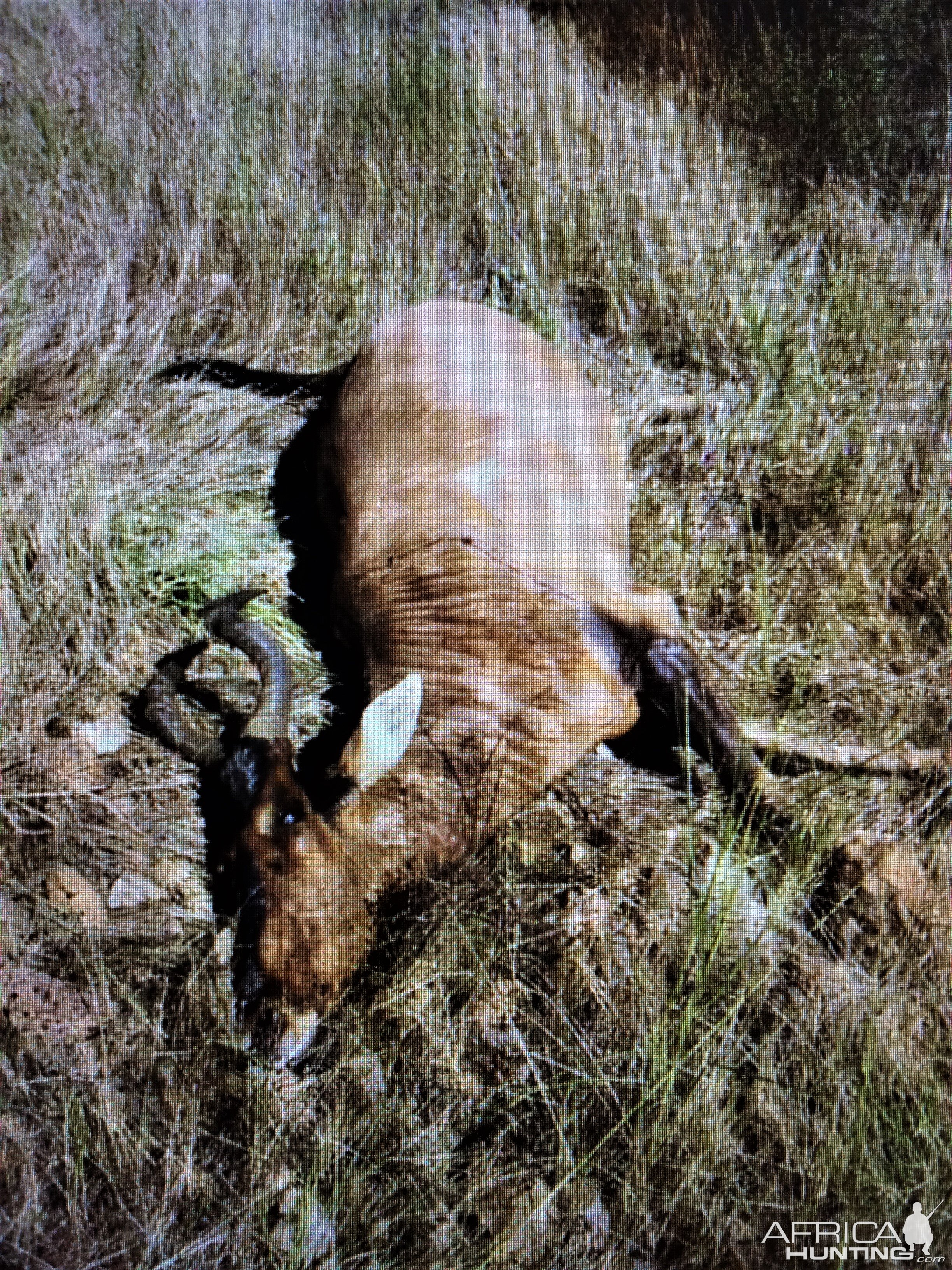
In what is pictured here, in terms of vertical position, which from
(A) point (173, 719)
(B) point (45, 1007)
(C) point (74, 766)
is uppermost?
(A) point (173, 719)

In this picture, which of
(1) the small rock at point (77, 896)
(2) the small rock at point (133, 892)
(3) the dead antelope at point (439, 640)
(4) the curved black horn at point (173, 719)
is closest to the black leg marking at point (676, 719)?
(3) the dead antelope at point (439, 640)

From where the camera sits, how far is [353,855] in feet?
6.86

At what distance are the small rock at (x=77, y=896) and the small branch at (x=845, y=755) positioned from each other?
1409 millimetres

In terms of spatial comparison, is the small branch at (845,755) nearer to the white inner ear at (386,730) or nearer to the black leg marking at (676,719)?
the black leg marking at (676,719)

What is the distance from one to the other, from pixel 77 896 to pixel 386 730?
2.40ft

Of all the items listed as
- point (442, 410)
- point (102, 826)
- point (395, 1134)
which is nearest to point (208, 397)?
point (442, 410)

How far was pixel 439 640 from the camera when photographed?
259 centimetres

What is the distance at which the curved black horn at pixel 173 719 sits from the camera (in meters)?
2.31

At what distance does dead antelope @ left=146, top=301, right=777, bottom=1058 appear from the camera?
210 centimetres

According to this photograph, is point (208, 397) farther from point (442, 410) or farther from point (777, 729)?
point (777, 729)

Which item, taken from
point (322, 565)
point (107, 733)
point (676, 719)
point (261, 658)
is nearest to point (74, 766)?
point (107, 733)

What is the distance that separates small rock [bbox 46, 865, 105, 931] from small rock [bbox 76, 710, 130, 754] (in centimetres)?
33

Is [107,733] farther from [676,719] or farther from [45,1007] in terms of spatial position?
[676,719]

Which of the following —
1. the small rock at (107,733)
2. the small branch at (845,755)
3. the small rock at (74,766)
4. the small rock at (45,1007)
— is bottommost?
the small rock at (45,1007)
